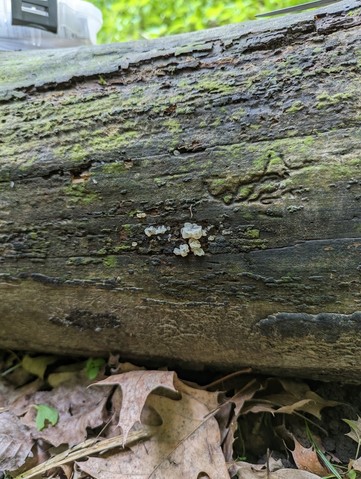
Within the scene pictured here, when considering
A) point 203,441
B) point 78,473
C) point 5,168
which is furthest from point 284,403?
point 5,168

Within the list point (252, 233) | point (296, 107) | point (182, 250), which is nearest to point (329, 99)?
point (296, 107)

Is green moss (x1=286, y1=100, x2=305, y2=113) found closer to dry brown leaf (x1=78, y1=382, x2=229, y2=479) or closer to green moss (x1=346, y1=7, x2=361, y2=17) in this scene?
green moss (x1=346, y1=7, x2=361, y2=17)

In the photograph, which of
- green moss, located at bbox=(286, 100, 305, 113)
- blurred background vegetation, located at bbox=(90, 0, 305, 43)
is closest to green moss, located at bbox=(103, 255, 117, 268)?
green moss, located at bbox=(286, 100, 305, 113)

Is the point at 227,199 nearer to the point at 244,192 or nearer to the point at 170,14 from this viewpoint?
the point at 244,192

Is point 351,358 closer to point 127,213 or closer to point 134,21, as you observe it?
point 127,213

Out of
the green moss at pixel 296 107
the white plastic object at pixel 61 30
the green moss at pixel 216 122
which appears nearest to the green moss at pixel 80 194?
the green moss at pixel 216 122

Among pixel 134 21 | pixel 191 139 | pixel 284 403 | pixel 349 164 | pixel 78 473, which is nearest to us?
pixel 349 164
